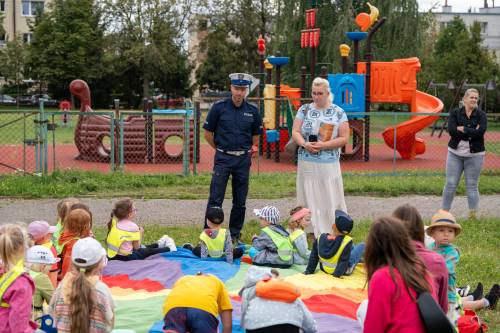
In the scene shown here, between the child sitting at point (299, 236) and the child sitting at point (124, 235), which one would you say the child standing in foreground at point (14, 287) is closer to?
the child sitting at point (124, 235)

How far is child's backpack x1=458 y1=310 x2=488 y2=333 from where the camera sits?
5762 millimetres

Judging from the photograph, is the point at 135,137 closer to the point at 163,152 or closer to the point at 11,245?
the point at 163,152

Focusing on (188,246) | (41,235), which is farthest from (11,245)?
(188,246)

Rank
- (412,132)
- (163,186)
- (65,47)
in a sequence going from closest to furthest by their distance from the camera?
1. (163,186)
2. (412,132)
3. (65,47)

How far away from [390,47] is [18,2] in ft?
143

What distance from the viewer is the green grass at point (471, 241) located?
24.9ft

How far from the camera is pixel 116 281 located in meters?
7.23

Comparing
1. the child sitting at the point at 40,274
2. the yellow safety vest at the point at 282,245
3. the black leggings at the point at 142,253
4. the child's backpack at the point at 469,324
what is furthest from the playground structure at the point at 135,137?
the child's backpack at the point at 469,324

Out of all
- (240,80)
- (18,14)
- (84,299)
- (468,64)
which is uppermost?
(18,14)

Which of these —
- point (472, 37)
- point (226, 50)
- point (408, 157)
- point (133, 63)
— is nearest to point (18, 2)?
point (133, 63)

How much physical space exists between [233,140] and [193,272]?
2048mm

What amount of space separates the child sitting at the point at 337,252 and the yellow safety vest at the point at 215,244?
98cm

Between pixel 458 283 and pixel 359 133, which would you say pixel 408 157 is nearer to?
pixel 359 133

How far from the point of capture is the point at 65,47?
5156cm
